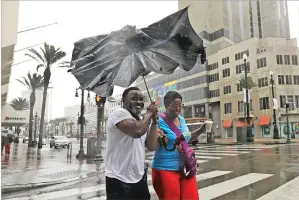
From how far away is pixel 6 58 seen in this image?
180 centimetres

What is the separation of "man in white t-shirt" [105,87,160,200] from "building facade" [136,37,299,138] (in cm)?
3623

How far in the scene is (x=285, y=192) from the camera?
5.34 meters

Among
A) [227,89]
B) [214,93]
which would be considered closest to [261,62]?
[227,89]

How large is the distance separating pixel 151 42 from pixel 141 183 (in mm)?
1489

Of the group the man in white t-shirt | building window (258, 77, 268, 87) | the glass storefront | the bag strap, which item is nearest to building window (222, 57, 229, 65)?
building window (258, 77, 268, 87)

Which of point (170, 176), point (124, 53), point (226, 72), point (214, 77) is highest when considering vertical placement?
point (226, 72)

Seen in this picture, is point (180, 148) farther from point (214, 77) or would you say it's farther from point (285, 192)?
point (214, 77)

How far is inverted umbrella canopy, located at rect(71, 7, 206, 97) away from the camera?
9.25ft

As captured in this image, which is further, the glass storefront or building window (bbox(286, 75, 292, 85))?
the glass storefront

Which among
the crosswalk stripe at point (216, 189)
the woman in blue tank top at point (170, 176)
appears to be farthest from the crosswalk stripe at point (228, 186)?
the woman in blue tank top at point (170, 176)

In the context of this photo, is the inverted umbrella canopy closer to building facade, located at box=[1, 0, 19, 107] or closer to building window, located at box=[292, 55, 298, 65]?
building facade, located at box=[1, 0, 19, 107]

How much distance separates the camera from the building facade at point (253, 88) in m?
42.7

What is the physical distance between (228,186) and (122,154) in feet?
15.2

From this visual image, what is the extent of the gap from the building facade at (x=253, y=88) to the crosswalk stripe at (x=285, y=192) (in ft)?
107
